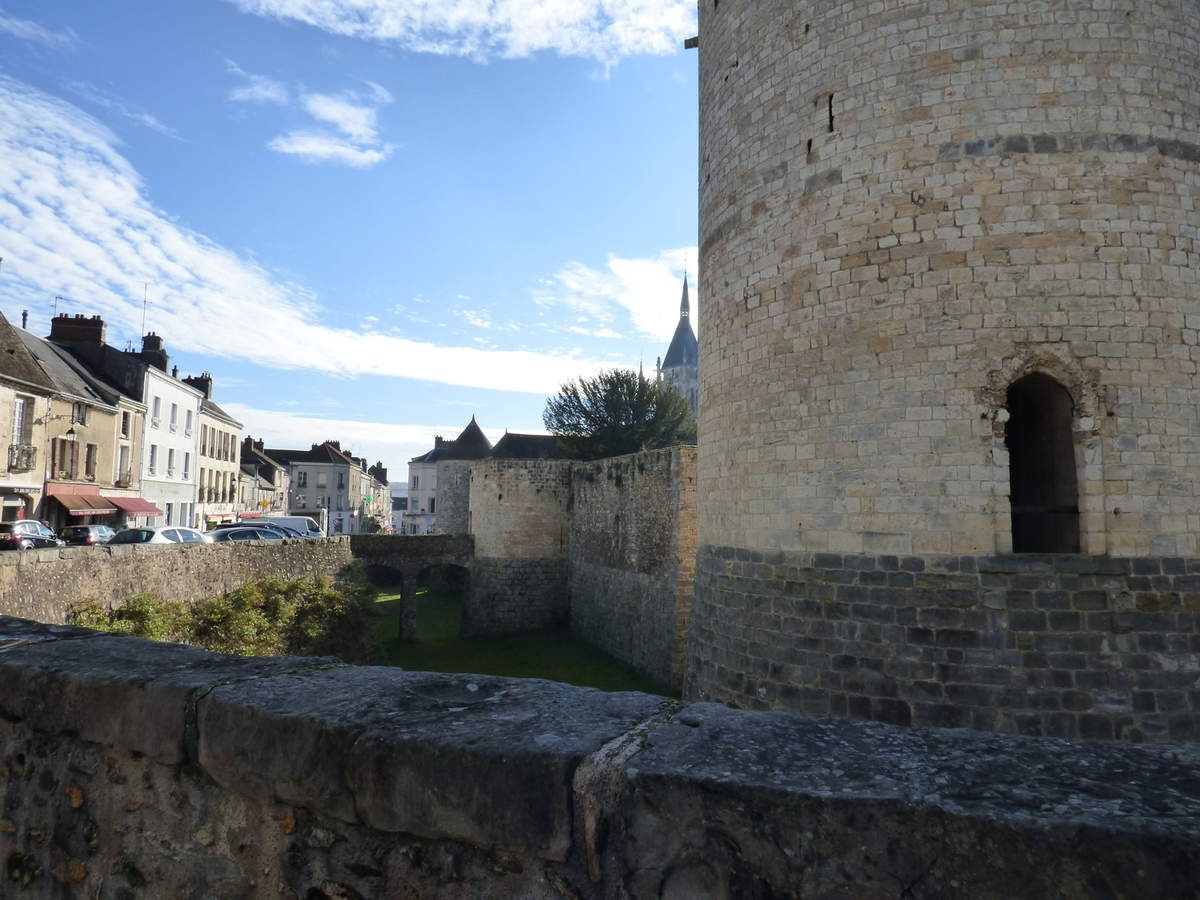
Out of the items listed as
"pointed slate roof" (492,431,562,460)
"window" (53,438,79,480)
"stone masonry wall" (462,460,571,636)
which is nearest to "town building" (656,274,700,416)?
"pointed slate roof" (492,431,562,460)

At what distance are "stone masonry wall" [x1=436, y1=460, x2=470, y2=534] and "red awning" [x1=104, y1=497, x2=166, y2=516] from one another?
12912 mm

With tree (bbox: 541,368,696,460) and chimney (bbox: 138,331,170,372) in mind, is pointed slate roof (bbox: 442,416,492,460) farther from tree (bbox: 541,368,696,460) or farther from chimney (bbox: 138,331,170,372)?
chimney (bbox: 138,331,170,372)

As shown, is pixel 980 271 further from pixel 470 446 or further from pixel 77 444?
pixel 470 446

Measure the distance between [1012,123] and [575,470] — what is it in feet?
57.6

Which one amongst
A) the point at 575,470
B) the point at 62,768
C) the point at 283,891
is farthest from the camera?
the point at 575,470

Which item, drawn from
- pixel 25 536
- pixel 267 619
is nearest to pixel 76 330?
pixel 25 536

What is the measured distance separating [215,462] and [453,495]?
11.3 meters

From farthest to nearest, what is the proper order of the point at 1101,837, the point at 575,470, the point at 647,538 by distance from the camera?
the point at 575,470 → the point at 647,538 → the point at 1101,837

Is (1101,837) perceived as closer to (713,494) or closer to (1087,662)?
(1087,662)

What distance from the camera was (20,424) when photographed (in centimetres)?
2089

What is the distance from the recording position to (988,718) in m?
5.69

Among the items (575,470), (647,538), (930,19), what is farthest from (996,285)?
(575,470)

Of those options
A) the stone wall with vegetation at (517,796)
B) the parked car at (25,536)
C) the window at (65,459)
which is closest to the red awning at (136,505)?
the window at (65,459)

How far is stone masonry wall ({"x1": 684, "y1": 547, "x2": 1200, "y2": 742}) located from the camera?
18.3ft
